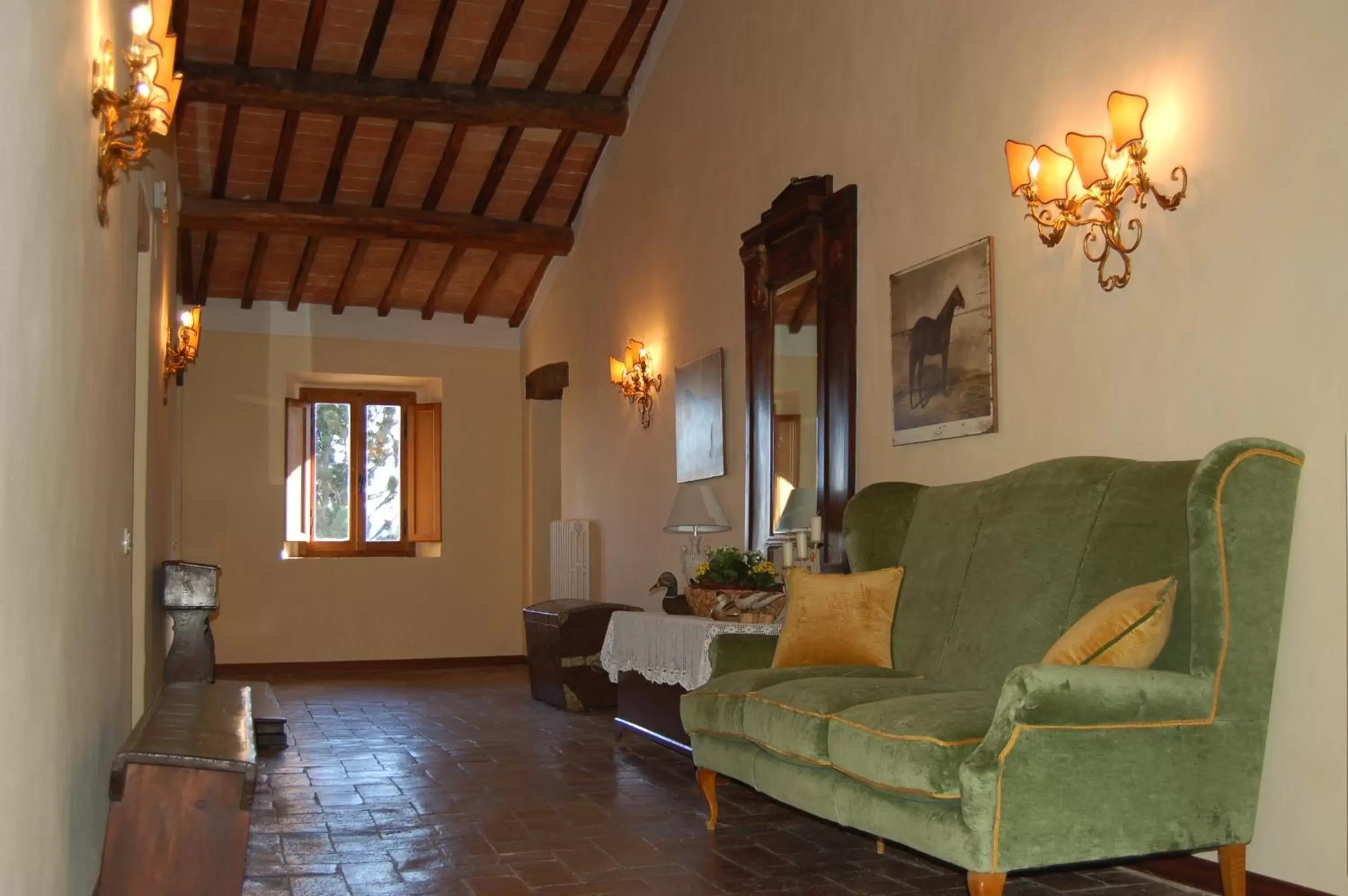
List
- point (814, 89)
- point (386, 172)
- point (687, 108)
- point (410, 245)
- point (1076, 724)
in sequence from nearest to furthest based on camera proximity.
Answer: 1. point (1076, 724)
2. point (814, 89)
3. point (687, 108)
4. point (386, 172)
5. point (410, 245)

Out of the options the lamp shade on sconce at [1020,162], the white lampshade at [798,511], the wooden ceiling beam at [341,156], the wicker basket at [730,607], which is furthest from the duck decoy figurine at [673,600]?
the wooden ceiling beam at [341,156]

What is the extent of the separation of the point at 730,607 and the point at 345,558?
19.9 feet

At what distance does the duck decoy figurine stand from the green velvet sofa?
7.33ft

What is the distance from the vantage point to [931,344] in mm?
4641

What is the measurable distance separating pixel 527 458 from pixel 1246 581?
8.41 meters

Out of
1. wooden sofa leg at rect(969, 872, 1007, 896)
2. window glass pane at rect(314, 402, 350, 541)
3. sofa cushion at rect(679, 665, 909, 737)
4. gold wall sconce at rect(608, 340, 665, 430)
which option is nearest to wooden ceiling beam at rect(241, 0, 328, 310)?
window glass pane at rect(314, 402, 350, 541)

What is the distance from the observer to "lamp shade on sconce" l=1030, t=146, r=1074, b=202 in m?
3.76

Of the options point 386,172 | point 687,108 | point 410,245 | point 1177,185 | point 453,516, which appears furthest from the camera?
point 453,516

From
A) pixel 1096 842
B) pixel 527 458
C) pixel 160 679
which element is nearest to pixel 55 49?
pixel 1096 842

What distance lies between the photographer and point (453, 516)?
10.9 meters

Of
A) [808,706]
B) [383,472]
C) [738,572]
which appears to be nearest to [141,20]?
[808,706]

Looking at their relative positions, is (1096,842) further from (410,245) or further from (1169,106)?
(410,245)

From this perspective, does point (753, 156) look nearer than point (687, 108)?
Yes

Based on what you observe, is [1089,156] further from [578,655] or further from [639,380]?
[578,655]
